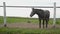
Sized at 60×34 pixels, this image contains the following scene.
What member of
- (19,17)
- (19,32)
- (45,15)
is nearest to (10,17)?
(19,17)

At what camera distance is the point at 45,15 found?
13492 mm

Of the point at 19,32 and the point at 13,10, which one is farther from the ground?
the point at 13,10

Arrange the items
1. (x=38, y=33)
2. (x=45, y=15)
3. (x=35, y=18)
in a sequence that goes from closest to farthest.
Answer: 1. (x=38, y=33)
2. (x=45, y=15)
3. (x=35, y=18)

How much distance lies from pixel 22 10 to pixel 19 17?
65cm

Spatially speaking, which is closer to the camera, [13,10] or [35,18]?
[35,18]

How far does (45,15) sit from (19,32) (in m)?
2.83

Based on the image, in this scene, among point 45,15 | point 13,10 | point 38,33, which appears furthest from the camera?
point 13,10

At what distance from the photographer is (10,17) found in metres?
18.6

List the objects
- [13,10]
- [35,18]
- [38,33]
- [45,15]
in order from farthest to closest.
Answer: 1. [13,10]
2. [35,18]
3. [45,15]
4. [38,33]

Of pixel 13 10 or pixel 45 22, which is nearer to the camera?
pixel 45 22

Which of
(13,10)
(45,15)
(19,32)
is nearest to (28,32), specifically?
(19,32)

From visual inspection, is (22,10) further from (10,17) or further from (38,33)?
(38,33)
